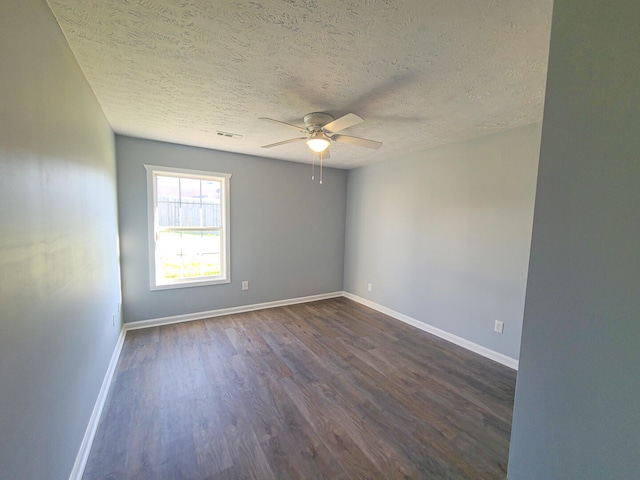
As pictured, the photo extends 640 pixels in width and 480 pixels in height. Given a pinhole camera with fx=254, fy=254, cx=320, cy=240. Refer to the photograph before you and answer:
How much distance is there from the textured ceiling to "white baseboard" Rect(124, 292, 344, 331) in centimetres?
250

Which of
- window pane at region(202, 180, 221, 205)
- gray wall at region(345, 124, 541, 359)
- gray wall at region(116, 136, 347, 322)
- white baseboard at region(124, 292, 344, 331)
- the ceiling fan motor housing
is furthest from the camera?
window pane at region(202, 180, 221, 205)

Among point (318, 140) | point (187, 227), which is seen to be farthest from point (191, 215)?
point (318, 140)

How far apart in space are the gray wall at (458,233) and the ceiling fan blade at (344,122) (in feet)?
5.92

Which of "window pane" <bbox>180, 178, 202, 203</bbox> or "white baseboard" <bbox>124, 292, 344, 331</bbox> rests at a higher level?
"window pane" <bbox>180, 178, 202, 203</bbox>

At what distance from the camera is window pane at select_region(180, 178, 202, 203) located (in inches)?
142

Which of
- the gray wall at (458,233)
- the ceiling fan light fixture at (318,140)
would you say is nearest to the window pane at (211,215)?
the ceiling fan light fixture at (318,140)

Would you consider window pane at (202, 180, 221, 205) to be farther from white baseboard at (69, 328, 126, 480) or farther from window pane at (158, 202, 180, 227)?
white baseboard at (69, 328, 126, 480)

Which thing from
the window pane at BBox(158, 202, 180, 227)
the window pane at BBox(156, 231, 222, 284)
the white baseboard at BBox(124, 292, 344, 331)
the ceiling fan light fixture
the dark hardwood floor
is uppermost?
the ceiling fan light fixture

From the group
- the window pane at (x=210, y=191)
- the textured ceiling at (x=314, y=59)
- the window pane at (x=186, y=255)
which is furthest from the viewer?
the window pane at (x=210, y=191)

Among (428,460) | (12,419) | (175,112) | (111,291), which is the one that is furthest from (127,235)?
(428,460)

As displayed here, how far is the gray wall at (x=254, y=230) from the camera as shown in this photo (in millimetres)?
3260

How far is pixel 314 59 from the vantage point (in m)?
1.56

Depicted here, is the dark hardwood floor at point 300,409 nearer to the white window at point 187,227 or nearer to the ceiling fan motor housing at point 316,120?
the white window at point 187,227

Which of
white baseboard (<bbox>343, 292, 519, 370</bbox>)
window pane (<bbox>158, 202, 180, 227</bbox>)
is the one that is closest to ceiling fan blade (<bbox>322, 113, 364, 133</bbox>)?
window pane (<bbox>158, 202, 180, 227</bbox>)
